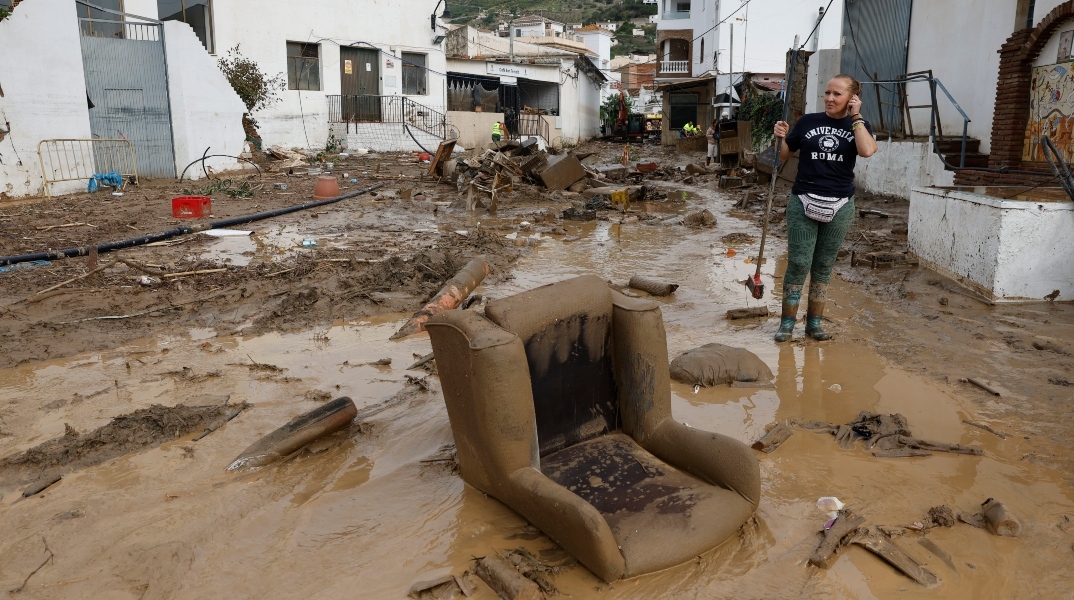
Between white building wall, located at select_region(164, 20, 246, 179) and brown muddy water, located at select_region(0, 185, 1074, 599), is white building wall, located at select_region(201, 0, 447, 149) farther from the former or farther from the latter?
brown muddy water, located at select_region(0, 185, 1074, 599)

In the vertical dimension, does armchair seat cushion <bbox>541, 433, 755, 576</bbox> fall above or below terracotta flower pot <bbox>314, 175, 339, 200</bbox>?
below

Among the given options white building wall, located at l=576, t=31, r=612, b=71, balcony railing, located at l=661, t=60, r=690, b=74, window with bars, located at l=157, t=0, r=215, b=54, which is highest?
white building wall, located at l=576, t=31, r=612, b=71

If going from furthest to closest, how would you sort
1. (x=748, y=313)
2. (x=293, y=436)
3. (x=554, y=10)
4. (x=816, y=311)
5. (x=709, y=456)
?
(x=554, y=10) < (x=748, y=313) < (x=816, y=311) < (x=293, y=436) < (x=709, y=456)

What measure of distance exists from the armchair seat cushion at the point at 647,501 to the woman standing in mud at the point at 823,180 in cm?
257

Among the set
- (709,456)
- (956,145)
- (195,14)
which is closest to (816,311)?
(709,456)

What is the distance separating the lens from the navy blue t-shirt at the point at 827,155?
5.00 m

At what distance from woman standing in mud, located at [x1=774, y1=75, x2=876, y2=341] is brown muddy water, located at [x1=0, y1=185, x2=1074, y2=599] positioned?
0.62 meters

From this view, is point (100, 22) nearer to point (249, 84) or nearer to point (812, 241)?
point (249, 84)

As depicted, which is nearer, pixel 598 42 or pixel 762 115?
pixel 762 115

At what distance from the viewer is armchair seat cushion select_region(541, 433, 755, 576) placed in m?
2.77

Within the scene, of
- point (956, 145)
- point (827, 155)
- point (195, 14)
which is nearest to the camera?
point (827, 155)

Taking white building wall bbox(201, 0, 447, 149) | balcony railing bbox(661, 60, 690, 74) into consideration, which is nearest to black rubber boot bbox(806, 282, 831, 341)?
white building wall bbox(201, 0, 447, 149)

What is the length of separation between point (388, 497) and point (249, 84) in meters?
21.8

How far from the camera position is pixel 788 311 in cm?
553
